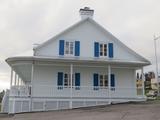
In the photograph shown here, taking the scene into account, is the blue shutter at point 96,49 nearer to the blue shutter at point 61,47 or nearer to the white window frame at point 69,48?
the white window frame at point 69,48

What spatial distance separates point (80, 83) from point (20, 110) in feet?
18.7

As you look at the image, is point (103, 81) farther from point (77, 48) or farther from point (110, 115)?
point (110, 115)

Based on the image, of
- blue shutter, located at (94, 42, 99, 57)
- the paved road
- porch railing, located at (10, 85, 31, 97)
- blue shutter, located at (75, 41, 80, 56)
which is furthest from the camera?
blue shutter, located at (94, 42, 99, 57)

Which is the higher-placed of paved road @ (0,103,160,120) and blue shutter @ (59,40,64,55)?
blue shutter @ (59,40,64,55)

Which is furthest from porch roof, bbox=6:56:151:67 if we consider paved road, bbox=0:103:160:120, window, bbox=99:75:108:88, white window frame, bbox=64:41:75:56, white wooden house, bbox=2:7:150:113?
paved road, bbox=0:103:160:120

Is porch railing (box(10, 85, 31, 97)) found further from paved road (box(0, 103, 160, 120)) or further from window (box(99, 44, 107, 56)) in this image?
window (box(99, 44, 107, 56))

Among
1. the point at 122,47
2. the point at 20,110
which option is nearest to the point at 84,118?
the point at 20,110

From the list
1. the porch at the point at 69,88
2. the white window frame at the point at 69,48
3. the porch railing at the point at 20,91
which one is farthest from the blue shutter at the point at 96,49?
the porch railing at the point at 20,91

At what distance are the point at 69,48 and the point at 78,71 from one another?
2.08 meters

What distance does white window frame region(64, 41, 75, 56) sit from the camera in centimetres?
2406

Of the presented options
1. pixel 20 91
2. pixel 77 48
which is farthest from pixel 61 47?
pixel 20 91

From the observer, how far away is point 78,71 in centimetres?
2428

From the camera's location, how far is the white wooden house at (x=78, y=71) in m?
21.8

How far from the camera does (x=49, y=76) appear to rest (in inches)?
928
